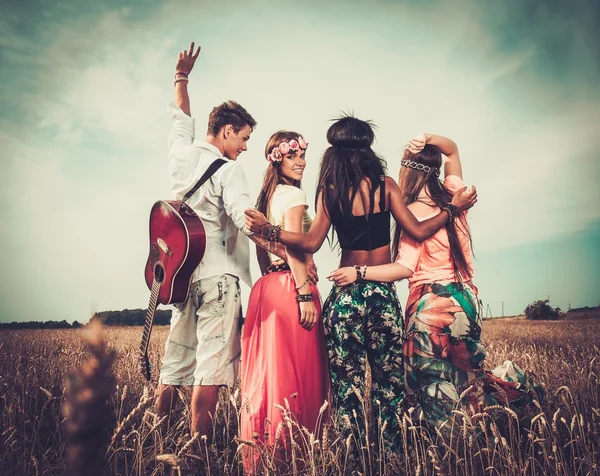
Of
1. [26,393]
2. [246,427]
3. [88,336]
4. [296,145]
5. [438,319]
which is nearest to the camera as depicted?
[88,336]

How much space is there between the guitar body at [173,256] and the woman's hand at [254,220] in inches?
14.3

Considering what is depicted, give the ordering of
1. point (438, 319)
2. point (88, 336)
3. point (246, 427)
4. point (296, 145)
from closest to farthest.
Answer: point (88, 336), point (246, 427), point (438, 319), point (296, 145)

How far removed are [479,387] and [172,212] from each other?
105 inches

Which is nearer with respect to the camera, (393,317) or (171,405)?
(393,317)

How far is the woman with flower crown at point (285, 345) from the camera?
3201mm

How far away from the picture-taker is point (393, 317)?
128 inches

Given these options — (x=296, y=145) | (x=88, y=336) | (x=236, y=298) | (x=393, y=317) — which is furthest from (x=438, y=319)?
(x=88, y=336)

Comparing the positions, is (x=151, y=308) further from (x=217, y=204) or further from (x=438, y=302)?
(x=438, y=302)

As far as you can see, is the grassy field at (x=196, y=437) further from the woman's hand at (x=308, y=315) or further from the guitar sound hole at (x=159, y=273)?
the guitar sound hole at (x=159, y=273)

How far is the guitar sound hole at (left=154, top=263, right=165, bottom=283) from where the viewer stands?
3.52m

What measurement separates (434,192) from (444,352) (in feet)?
4.09

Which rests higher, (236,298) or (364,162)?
(364,162)

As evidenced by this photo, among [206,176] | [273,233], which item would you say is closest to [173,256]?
[206,176]

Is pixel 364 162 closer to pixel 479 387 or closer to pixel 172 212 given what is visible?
pixel 172 212
